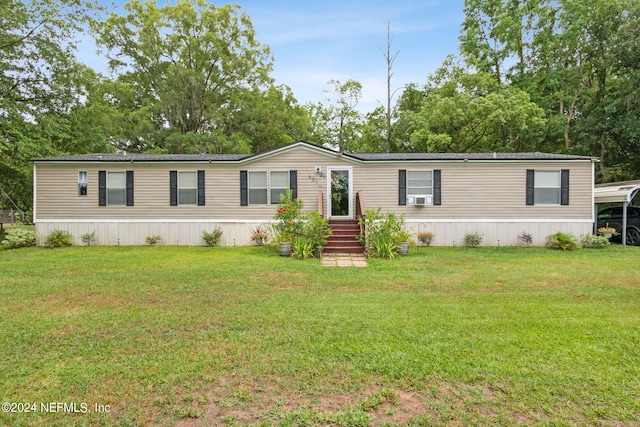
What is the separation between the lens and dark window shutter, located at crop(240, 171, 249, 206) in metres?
11.5

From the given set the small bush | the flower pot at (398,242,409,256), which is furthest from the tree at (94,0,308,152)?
the flower pot at (398,242,409,256)

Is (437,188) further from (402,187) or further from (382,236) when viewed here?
(382,236)

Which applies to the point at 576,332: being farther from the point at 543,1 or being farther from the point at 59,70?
the point at 543,1

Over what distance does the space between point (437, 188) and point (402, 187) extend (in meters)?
1.20

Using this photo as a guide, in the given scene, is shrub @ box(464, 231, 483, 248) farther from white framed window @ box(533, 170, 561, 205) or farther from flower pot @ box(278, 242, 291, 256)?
flower pot @ box(278, 242, 291, 256)

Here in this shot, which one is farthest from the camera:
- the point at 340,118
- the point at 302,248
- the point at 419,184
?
the point at 340,118

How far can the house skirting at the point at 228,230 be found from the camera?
37.3 feet

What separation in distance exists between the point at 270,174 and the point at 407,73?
1423 cm

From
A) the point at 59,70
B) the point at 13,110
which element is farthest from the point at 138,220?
the point at 59,70

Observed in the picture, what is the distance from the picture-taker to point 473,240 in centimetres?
1123

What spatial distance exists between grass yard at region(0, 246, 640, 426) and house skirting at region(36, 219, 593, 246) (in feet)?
16.0

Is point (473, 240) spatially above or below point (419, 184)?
below

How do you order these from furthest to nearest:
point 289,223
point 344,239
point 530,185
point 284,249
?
point 530,185
point 344,239
point 289,223
point 284,249

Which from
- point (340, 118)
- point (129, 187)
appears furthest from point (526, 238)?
point (340, 118)
